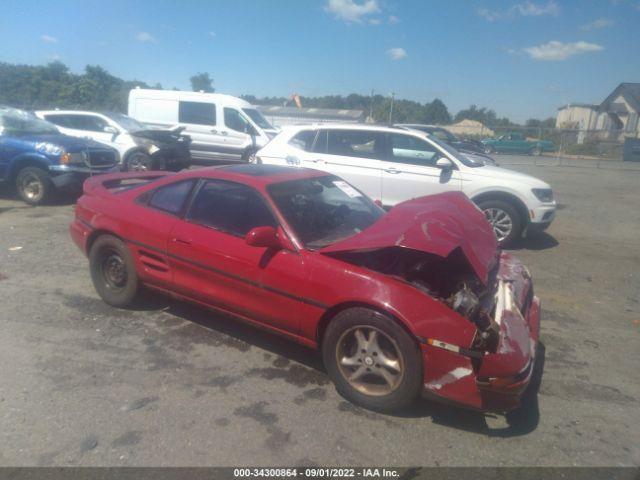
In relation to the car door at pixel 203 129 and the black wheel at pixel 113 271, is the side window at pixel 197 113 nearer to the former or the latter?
the car door at pixel 203 129

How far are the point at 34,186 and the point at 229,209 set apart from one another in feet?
21.5

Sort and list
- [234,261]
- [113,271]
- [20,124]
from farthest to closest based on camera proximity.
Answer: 1. [20,124]
2. [113,271]
3. [234,261]

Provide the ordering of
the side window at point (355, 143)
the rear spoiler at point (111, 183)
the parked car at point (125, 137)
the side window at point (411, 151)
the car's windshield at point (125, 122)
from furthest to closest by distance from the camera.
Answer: the car's windshield at point (125, 122) → the parked car at point (125, 137) → the side window at point (355, 143) → the side window at point (411, 151) → the rear spoiler at point (111, 183)

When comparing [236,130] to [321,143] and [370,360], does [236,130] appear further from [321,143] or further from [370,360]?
[370,360]

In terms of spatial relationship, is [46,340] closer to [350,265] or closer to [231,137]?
[350,265]

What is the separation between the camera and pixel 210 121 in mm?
13156

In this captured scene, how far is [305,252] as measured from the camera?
3205mm

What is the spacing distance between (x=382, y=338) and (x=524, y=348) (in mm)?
857

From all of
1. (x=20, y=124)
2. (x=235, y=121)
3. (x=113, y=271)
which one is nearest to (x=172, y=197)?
(x=113, y=271)

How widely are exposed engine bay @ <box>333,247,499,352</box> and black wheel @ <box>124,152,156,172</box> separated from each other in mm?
9079

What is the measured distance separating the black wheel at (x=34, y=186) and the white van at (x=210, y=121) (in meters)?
5.32

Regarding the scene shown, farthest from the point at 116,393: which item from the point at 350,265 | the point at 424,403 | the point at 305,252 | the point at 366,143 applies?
the point at 366,143

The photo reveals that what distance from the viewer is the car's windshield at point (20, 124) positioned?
337 inches

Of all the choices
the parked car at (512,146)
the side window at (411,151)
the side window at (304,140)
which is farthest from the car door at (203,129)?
the parked car at (512,146)
